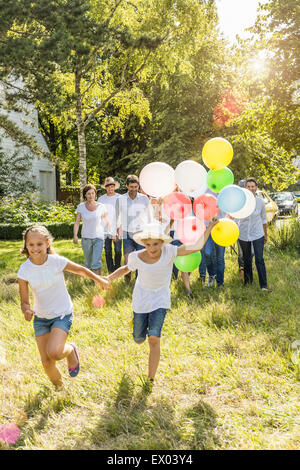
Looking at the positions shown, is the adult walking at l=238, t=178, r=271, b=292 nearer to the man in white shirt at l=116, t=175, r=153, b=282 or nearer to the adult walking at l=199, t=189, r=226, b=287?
the adult walking at l=199, t=189, r=226, b=287

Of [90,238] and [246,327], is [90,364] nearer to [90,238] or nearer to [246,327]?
[246,327]

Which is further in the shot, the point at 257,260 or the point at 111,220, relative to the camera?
the point at 111,220

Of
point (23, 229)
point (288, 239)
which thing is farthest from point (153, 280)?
point (23, 229)

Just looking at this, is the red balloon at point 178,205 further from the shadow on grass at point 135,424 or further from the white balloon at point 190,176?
the shadow on grass at point 135,424

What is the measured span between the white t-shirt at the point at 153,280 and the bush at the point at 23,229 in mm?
10615

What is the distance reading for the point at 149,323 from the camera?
3.61 m

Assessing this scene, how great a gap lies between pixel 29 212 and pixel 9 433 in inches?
508

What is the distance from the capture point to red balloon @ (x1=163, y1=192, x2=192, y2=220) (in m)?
4.35

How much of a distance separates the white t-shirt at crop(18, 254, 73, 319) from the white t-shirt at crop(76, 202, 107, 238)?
3425 millimetres

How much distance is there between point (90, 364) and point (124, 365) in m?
0.39

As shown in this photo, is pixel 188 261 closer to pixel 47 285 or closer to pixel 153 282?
pixel 153 282

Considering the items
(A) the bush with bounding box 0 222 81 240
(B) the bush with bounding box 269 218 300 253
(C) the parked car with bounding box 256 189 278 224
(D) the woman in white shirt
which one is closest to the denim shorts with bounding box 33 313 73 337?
(D) the woman in white shirt

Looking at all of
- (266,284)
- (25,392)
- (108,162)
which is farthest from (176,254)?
(108,162)
